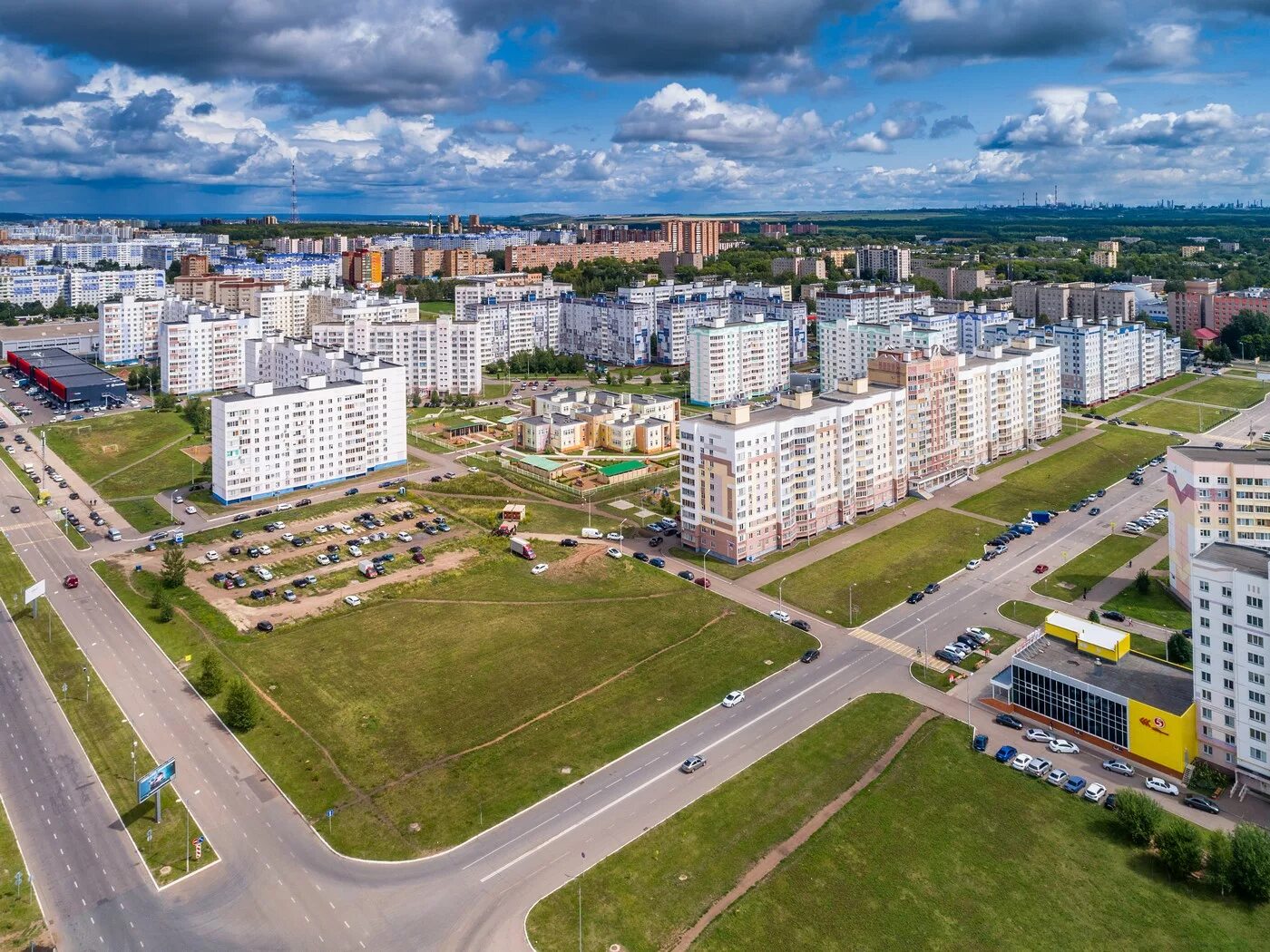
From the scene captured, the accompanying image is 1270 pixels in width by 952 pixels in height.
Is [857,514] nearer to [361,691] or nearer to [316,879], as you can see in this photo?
[361,691]

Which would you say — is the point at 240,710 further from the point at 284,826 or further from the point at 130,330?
the point at 130,330

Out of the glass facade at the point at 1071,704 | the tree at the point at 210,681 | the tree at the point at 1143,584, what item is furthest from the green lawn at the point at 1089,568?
the tree at the point at 210,681

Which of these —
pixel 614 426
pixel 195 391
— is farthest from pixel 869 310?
pixel 195 391

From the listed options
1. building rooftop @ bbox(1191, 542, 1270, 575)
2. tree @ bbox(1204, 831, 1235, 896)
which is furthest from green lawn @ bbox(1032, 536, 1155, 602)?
tree @ bbox(1204, 831, 1235, 896)

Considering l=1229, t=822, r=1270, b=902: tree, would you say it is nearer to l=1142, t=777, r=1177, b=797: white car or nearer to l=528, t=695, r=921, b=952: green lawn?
l=1142, t=777, r=1177, b=797: white car

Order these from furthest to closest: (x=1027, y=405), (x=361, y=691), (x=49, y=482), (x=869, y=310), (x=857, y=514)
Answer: (x=869, y=310), (x=1027, y=405), (x=49, y=482), (x=857, y=514), (x=361, y=691)

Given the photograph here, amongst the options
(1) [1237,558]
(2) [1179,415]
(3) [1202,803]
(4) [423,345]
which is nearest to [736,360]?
(4) [423,345]
